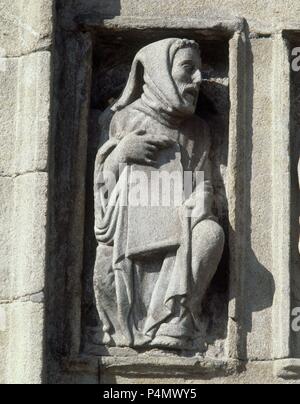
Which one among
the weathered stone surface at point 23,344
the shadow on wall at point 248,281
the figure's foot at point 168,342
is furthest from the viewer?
the shadow on wall at point 248,281

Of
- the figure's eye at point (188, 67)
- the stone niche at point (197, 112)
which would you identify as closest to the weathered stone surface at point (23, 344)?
the stone niche at point (197, 112)

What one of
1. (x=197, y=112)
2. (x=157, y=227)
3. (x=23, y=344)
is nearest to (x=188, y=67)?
(x=197, y=112)

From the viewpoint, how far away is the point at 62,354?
10.2m

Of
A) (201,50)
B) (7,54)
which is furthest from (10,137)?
(201,50)

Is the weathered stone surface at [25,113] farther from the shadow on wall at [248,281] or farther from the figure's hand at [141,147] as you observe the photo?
the shadow on wall at [248,281]

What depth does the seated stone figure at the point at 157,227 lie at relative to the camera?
10227 mm

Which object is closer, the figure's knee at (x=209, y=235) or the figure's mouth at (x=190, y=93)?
the figure's knee at (x=209, y=235)

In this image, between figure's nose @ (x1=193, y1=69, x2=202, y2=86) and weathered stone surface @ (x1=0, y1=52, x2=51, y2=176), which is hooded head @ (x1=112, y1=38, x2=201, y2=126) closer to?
figure's nose @ (x1=193, y1=69, x2=202, y2=86)

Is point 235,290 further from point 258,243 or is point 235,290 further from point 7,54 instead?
point 7,54

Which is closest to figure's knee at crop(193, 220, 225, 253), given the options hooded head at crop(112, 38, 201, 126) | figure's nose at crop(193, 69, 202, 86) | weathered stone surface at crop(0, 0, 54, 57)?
hooded head at crop(112, 38, 201, 126)

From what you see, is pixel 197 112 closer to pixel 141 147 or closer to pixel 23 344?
pixel 141 147

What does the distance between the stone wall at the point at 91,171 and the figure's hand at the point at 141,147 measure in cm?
22

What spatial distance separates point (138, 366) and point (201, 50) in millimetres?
1711

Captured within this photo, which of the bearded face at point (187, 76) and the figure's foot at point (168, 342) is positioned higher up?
the bearded face at point (187, 76)
